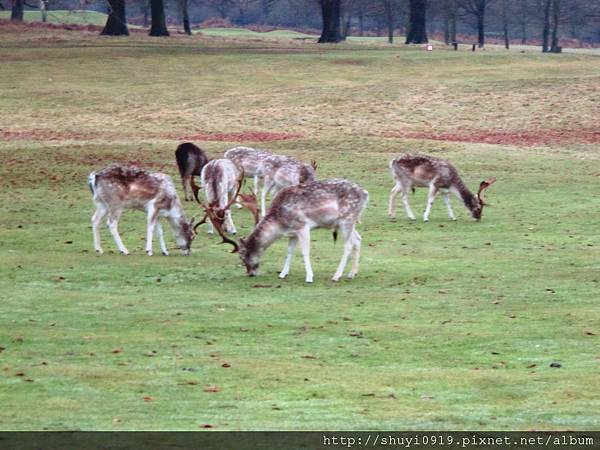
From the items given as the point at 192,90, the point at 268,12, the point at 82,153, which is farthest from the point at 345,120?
the point at 268,12

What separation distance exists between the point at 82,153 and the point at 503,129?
50.5 ft

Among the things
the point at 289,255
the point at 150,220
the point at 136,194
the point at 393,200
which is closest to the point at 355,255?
the point at 289,255

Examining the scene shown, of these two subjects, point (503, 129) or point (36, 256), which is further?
point (503, 129)

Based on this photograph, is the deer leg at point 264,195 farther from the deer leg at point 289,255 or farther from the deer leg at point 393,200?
the deer leg at point 289,255

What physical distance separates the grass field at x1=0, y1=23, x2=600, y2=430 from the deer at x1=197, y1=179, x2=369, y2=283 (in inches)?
21.1

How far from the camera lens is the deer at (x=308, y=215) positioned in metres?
17.1

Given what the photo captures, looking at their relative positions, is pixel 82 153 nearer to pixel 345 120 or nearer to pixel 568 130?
pixel 345 120

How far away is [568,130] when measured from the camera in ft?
135

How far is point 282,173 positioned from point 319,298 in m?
7.95

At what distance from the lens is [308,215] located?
56.0 feet

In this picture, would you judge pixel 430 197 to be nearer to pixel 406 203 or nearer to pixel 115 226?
pixel 406 203

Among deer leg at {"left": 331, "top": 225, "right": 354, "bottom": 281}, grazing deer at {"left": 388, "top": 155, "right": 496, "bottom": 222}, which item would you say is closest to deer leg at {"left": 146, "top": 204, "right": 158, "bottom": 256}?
deer leg at {"left": 331, "top": 225, "right": 354, "bottom": 281}

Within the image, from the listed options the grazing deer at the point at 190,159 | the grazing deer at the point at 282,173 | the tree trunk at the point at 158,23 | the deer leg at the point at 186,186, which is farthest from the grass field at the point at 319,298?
the tree trunk at the point at 158,23

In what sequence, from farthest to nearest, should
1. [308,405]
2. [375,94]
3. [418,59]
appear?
[418,59]
[375,94]
[308,405]
